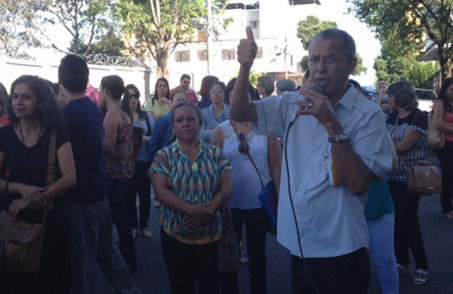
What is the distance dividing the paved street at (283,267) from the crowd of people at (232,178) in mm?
198

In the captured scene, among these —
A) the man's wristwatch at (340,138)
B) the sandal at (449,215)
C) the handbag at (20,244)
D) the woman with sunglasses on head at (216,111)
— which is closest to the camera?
the man's wristwatch at (340,138)

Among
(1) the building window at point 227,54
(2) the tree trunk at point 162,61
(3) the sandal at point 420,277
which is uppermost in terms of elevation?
(1) the building window at point 227,54

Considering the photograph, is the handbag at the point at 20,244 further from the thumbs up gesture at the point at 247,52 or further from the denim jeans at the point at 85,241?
the thumbs up gesture at the point at 247,52

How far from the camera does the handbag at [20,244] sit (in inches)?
126

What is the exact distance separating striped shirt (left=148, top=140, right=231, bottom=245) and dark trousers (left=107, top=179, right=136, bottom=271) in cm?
160

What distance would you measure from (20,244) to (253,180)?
6.05 ft

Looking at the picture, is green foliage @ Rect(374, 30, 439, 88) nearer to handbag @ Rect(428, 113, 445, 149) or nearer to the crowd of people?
handbag @ Rect(428, 113, 445, 149)

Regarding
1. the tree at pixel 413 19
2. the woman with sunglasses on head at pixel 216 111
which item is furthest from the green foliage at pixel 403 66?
the woman with sunglasses on head at pixel 216 111

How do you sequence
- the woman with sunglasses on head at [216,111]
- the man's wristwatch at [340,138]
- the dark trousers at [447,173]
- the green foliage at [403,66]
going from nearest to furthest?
1. the man's wristwatch at [340,138]
2. the woman with sunglasses on head at [216,111]
3. the dark trousers at [447,173]
4. the green foliage at [403,66]

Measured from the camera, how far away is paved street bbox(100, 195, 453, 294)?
4.89 meters

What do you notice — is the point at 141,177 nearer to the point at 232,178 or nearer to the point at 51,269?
the point at 232,178

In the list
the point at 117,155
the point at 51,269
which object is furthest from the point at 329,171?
the point at 117,155

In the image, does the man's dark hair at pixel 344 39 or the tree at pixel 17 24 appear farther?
the tree at pixel 17 24

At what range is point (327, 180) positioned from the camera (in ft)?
7.38
